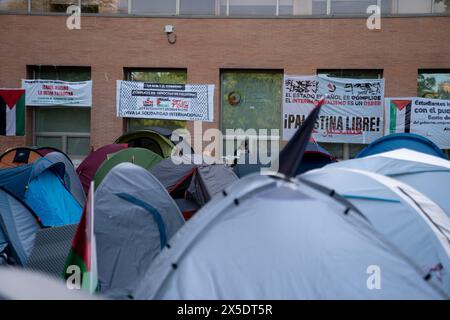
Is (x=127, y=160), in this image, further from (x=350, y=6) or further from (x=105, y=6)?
(x=350, y=6)

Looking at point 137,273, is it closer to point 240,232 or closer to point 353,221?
point 240,232

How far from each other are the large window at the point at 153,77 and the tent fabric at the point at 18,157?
225 inches

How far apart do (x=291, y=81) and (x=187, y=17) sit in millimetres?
4044

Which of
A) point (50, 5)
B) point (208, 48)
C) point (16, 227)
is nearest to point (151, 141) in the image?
point (208, 48)

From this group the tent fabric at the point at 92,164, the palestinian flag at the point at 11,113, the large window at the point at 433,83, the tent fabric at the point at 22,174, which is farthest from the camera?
the large window at the point at 433,83

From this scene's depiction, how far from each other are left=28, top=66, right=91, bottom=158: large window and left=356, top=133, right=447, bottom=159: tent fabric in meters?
10.5

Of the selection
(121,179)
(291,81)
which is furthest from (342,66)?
(121,179)

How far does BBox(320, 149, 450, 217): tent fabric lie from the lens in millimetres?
5211

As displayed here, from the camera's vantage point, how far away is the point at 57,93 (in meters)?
14.5

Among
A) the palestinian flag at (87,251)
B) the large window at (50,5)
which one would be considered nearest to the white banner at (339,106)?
the large window at (50,5)

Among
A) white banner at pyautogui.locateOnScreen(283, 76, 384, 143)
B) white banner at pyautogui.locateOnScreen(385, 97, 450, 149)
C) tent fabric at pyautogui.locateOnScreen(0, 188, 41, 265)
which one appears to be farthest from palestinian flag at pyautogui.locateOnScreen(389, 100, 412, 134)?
tent fabric at pyautogui.locateOnScreen(0, 188, 41, 265)

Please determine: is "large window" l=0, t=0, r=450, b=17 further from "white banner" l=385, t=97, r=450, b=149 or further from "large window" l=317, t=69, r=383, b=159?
"white banner" l=385, t=97, r=450, b=149

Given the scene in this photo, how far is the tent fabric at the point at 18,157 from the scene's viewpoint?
9.70 metres

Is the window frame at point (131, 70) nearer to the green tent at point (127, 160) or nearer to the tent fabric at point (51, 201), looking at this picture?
the green tent at point (127, 160)
